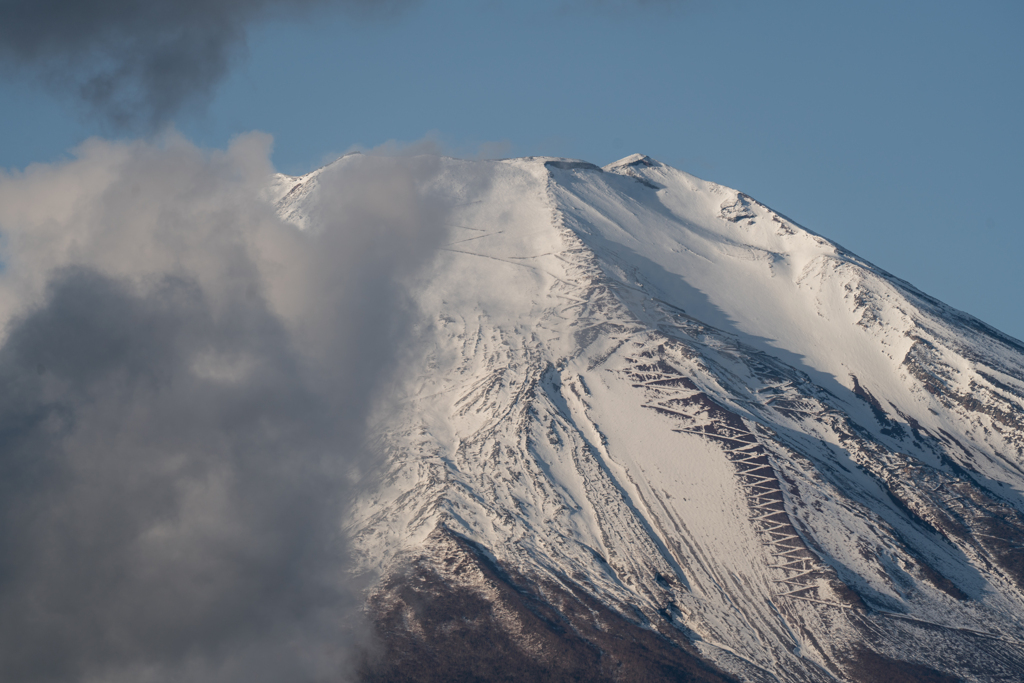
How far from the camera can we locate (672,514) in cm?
16062

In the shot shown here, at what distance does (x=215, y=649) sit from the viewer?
146375 mm

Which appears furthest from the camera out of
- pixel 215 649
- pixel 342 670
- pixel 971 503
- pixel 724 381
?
pixel 724 381

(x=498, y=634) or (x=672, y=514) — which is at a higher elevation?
(x=672, y=514)

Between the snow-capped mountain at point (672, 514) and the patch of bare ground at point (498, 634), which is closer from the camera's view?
the patch of bare ground at point (498, 634)

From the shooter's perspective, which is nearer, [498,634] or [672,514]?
[498,634]

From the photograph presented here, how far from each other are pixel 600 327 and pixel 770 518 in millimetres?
49174

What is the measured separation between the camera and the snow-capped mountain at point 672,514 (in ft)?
467

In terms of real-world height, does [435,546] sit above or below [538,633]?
above

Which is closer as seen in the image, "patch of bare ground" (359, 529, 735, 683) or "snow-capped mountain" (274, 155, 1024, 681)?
"patch of bare ground" (359, 529, 735, 683)

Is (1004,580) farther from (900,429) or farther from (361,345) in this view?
(361,345)

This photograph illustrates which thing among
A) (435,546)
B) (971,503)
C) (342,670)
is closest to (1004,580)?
(971,503)

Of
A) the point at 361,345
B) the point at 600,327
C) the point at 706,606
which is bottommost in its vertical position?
the point at 706,606

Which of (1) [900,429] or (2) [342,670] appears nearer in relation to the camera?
(2) [342,670]

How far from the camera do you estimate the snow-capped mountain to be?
142250mm
